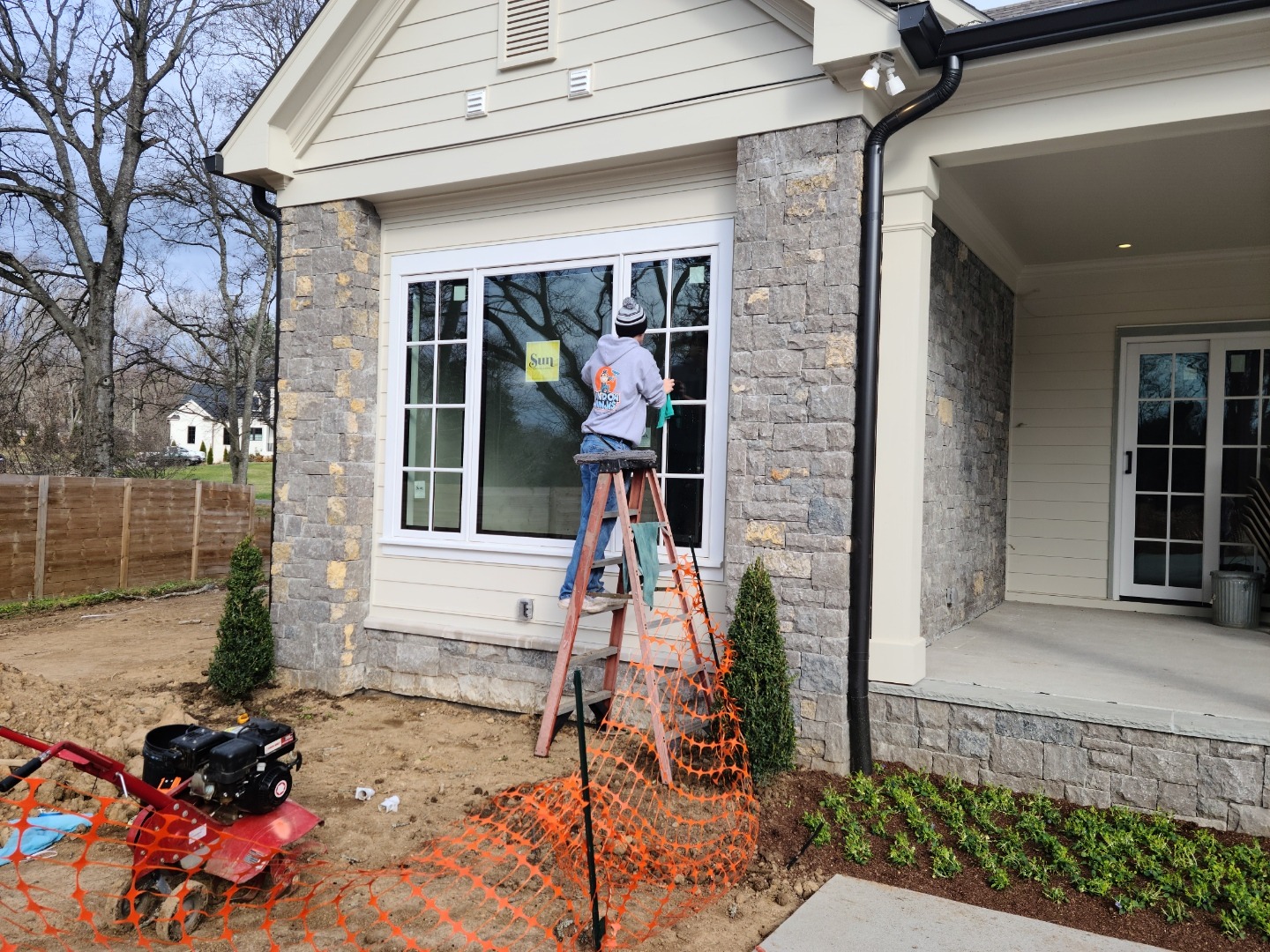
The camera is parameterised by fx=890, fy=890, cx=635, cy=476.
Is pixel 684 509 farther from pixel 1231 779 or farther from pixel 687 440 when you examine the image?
pixel 1231 779

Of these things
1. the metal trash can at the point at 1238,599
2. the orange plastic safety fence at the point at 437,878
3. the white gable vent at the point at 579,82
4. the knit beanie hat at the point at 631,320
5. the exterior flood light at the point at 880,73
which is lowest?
the orange plastic safety fence at the point at 437,878

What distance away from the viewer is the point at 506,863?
11.3 ft

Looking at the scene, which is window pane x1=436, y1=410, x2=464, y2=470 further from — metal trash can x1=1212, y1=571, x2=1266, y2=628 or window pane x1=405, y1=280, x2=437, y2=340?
metal trash can x1=1212, y1=571, x2=1266, y2=628

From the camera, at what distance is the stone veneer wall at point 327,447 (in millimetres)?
5926

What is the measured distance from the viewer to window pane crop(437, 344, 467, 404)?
5.93m

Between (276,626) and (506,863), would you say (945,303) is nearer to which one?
(506,863)

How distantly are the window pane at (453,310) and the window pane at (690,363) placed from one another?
1.59m

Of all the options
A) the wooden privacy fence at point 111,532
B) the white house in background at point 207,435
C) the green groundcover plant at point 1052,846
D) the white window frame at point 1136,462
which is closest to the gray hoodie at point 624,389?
the green groundcover plant at point 1052,846

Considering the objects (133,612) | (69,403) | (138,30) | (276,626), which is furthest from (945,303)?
(69,403)

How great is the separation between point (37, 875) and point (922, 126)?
5162 millimetres

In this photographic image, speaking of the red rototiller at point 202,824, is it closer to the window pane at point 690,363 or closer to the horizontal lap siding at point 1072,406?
the window pane at point 690,363

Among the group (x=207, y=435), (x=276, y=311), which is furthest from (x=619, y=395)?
(x=207, y=435)

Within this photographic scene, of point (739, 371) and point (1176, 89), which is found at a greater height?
point (1176, 89)

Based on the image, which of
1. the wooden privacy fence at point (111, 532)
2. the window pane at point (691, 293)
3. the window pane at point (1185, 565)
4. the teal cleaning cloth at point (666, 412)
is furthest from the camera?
the wooden privacy fence at point (111, 532)
